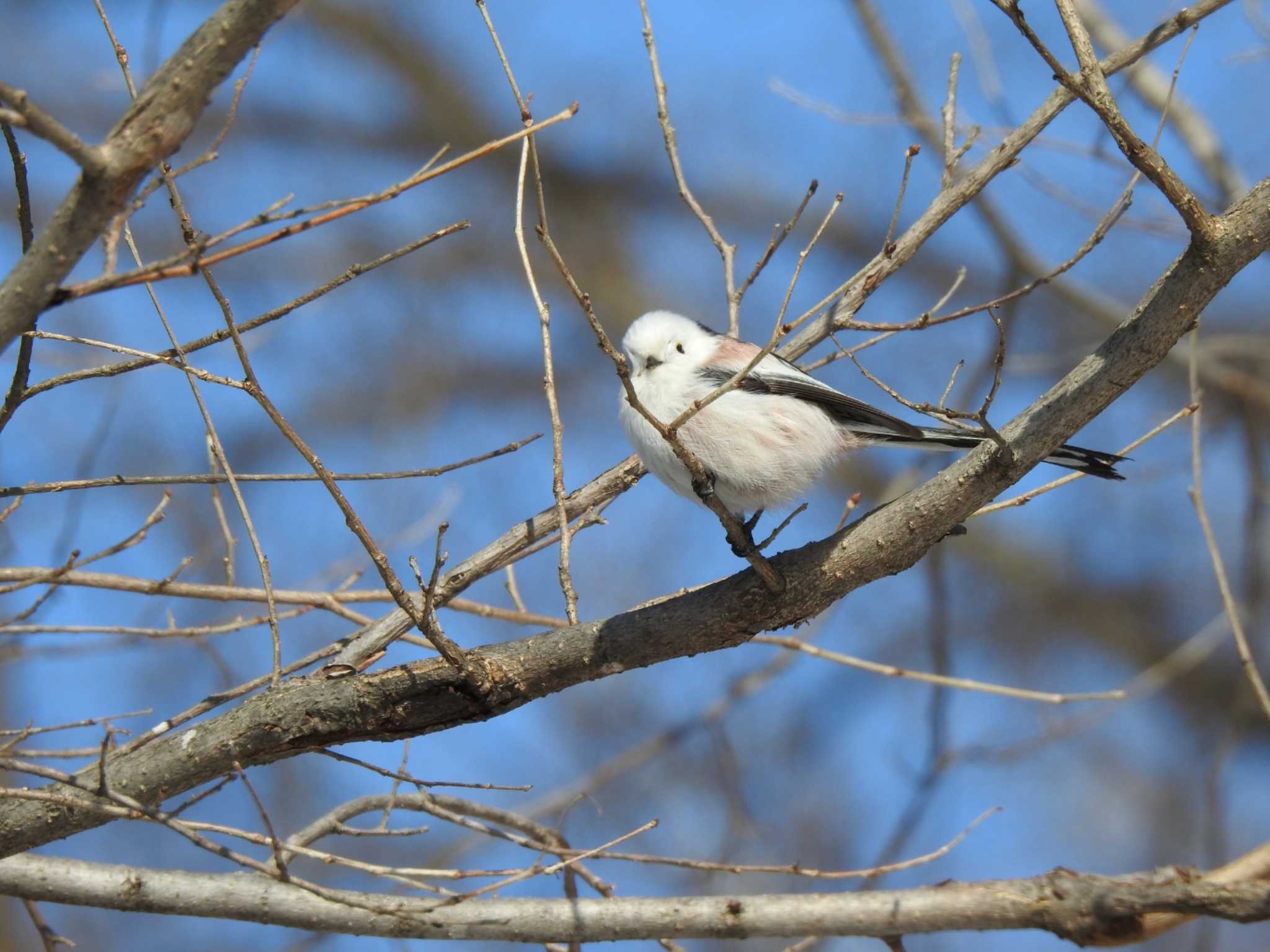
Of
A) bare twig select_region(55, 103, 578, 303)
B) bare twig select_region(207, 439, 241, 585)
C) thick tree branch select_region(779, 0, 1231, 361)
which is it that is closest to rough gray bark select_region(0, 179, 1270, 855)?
bare twig select_region(207, 439, 241, 585)

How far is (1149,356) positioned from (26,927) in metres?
6.80

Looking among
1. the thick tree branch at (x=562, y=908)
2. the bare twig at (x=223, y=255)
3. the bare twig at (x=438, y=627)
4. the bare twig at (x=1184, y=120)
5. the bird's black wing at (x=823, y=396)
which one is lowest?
the thick tree branch at (x=562, y=908)

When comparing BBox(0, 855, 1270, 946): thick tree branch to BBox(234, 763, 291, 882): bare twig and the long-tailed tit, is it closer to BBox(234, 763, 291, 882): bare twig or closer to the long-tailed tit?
BBox(234, 763, 291, 882): bare twig

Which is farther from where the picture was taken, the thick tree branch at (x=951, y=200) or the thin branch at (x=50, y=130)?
the thick tree branch at (x=951, y=200)

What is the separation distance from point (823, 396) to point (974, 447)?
439 millimetres

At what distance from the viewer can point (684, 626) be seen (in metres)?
2.51

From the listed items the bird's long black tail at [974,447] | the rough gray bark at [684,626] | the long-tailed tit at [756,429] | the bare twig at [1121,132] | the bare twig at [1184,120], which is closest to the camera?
the bare twig at [1121,132]

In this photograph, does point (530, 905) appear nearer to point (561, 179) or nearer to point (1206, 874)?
point (1206, 874)

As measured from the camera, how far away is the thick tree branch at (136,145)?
1590 mm

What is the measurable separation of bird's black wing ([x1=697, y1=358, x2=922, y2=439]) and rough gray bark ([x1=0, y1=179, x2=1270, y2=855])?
0.57m

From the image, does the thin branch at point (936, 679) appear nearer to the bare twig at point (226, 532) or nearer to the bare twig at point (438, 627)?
the bare twig at point (438, 627)

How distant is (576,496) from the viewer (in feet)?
10.1

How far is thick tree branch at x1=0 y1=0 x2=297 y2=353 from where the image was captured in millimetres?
1590

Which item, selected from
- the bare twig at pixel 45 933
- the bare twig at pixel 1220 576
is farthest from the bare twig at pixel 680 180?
the bare twig at pixel 45 933
